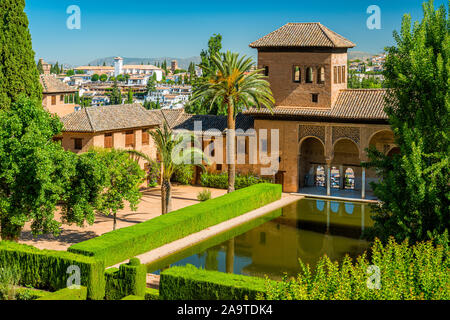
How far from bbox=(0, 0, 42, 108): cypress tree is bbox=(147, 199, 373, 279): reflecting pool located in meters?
9.40

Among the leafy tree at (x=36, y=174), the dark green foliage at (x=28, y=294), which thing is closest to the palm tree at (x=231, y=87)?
the leafy tree at (x=36, y=174)

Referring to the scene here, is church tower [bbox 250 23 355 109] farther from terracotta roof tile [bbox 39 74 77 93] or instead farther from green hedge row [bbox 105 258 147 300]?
green hedge row [bbox 105 258 147 300]

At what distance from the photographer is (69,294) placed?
1705 centimetres

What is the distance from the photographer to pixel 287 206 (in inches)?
1347

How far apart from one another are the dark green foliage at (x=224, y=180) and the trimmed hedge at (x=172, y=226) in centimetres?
221

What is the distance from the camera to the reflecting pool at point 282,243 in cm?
2345

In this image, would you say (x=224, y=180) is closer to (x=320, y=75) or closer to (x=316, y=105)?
(x=316, y=105)

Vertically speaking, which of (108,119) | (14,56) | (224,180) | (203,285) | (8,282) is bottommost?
(8,282)

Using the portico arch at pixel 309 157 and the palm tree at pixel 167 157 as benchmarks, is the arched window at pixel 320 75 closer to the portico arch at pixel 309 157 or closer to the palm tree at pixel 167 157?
the portico arch at pixel 309 157

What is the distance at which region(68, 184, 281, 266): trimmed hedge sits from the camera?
22.1 metres

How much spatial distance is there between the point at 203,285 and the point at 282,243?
9.48 meters

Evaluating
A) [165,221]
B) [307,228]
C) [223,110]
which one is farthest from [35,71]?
[223,110]

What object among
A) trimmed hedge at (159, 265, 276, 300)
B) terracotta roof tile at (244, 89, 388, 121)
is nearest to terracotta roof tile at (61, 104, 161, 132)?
→ terracotta roof tile at (244, 89, 388, 121)

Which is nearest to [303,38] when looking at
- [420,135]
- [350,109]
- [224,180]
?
[350,109]
